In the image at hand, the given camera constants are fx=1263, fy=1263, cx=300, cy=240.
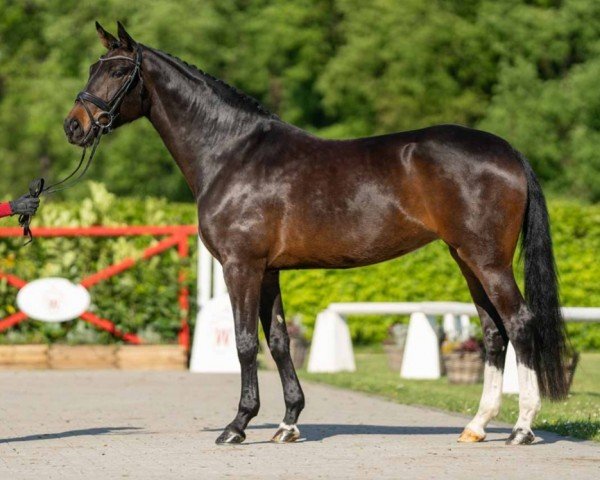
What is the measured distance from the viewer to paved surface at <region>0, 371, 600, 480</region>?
6633 millimetres

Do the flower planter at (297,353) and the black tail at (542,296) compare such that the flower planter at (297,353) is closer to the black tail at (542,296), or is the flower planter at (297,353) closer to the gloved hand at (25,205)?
the black tail at (542,296)

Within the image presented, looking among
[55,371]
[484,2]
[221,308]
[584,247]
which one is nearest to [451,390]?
[221,308]

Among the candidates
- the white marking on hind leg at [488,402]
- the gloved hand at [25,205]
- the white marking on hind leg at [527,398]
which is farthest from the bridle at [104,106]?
the white marking on hind leg at [527,398]

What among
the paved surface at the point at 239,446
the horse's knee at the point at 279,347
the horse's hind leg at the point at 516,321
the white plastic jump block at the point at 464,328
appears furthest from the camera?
the white plastic jump block at the point at 464,328

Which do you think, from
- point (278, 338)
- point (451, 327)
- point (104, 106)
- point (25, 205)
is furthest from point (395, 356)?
point (25, 205)

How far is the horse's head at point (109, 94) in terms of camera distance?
8203mm

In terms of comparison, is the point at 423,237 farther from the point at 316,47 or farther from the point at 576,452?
the point at 316,47

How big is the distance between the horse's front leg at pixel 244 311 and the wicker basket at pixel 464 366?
18.8 feet

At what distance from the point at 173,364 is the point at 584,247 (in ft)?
26.9

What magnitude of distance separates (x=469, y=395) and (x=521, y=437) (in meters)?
4.10

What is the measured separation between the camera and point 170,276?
629 inches

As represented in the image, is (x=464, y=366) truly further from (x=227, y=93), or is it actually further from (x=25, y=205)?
(x=25, y=205)

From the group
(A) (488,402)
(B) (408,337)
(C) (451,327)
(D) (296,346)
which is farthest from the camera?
(C) (451,327)

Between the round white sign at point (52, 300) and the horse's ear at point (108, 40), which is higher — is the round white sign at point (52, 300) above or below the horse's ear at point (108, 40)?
below
